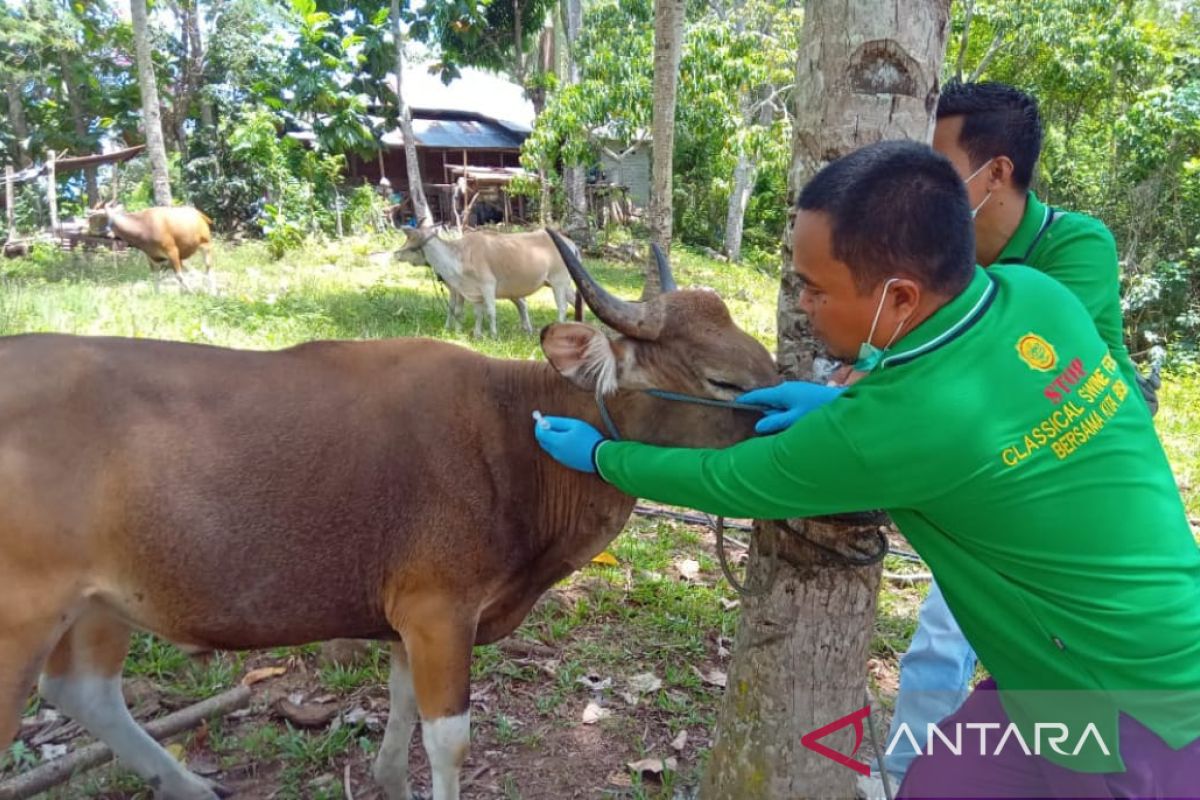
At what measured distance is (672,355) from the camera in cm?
298

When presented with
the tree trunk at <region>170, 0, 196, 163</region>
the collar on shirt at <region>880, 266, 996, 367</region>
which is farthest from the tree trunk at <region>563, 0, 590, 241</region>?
the collar on shirt at <region>880, 266, 996, 367</region>

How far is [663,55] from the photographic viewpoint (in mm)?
9367

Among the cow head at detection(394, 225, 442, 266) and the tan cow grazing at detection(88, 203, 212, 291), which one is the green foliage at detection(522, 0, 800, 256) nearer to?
the cow head at detection(394, 225, 442, 266)

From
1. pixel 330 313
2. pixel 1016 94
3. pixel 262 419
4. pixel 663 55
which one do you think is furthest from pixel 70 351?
pixel 330 313

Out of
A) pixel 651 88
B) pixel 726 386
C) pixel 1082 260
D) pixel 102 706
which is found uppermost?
pixel 651 88

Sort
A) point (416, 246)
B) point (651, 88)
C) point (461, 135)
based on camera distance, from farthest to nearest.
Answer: point (461, 135), point (651, 88), point (416, 246)

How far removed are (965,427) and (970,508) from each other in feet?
0.69

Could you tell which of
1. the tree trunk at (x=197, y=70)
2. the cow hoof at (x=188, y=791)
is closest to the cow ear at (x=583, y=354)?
the cow hoof at (x=188, y=791)

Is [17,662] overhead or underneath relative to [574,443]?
underneath

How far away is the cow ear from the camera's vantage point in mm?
2883

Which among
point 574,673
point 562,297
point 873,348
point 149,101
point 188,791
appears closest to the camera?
point 873,348

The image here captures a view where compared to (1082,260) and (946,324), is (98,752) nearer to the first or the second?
(946,324)

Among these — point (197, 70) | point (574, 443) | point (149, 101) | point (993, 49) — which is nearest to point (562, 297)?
point (149, 101)

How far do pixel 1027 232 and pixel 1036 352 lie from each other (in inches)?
49.4
